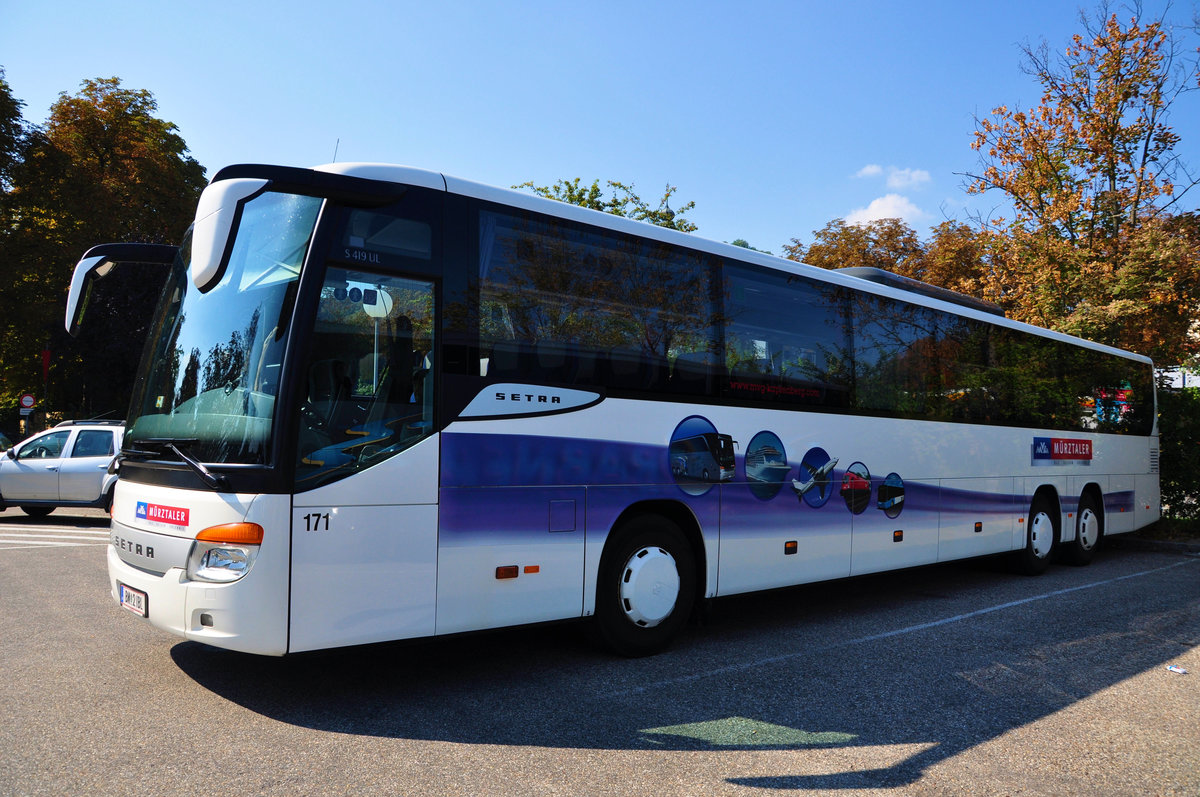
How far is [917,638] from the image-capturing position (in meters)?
7.41

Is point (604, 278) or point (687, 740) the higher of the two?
point (604, 278)

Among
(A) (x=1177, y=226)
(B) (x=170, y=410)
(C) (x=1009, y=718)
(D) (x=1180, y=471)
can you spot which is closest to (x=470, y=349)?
(B) (x=170, y=410)

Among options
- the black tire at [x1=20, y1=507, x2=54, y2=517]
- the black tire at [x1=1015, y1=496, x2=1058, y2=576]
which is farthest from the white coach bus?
the black tire at [x1=20, y1=507, x2=54, y2=517]

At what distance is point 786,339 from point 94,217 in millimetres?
29671

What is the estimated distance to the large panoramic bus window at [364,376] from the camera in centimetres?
489

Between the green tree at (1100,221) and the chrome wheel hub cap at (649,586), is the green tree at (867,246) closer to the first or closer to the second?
the green tree at (1100,221)

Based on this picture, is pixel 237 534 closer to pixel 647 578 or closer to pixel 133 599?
pixel 133 599

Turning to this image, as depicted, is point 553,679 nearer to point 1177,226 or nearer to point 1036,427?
point 1036,427

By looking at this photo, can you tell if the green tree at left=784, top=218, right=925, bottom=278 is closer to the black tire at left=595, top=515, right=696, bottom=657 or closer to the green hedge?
the green hedge

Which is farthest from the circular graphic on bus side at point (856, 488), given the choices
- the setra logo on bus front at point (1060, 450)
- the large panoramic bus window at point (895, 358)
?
the setra logo on bus front at point (1060, 450)

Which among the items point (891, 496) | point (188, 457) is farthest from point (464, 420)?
point (891, 496)

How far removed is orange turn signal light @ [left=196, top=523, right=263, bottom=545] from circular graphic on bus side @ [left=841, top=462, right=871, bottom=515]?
5.56 m

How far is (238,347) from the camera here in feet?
16.5

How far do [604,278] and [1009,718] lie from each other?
→ 4.05 m
